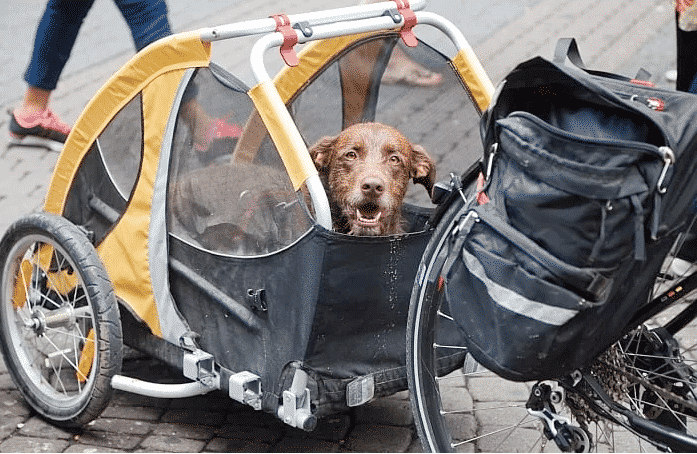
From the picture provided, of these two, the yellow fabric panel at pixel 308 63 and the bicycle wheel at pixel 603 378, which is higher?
the yellow fabric panel at pixel 308 63

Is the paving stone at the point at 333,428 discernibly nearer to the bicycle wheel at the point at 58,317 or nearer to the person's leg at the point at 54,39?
the bicycle wheel at the point at 58,317

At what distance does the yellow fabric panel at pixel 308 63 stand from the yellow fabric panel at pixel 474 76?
39 cm

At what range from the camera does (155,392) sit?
3.65 meters

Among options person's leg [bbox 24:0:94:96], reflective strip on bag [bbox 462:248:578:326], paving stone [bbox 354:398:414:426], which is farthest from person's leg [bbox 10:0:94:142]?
reflective strip on bag [bbox 462:248:578:326]

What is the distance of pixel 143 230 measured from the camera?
365 centimetres

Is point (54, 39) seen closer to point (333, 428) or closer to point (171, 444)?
point (171, 444)

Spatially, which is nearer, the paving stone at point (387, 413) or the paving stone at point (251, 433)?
the paving stone at point (251, 433)

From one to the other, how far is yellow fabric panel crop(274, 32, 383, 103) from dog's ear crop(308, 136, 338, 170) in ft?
0.71

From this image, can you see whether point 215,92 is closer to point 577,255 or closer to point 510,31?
point 577,255

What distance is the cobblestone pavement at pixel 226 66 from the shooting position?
149 inches

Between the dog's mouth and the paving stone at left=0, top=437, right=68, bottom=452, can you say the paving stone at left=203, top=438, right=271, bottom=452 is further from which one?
the dog's mouth

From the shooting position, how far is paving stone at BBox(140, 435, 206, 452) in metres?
3.72

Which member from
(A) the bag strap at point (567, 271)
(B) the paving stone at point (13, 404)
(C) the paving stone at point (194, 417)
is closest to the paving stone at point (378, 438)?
(C) the paving stone at point (194, 417)

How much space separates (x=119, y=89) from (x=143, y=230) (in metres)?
0.49
